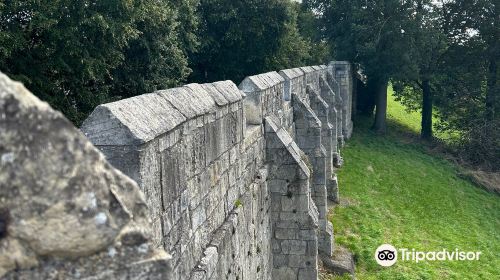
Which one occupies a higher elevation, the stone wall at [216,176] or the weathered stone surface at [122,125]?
the weathered stone surface at [122,125]

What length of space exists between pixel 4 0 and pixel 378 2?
2000cm

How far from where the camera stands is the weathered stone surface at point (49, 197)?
165 centimetres

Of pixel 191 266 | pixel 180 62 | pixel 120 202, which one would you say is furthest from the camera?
pixel 180 62

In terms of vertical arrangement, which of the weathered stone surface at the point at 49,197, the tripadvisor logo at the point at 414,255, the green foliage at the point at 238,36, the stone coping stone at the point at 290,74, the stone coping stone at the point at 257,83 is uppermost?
the green foliage at the point at 238,36

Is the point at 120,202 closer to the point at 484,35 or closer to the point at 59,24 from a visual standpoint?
the point at 59,24

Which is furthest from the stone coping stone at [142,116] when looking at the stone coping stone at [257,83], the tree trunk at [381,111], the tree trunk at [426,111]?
the tree trunk at [426,111]

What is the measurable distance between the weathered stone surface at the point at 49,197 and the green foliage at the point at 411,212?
979 cm

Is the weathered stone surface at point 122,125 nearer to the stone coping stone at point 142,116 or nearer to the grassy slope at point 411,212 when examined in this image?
the stone coping stone at point 142,116

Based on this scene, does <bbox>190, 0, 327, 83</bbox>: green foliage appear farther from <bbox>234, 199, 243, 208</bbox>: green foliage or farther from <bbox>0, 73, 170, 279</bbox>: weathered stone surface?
<bbox>0, 73, 170, 279</bbox>: weathered stone surface

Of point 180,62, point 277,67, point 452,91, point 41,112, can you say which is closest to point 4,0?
point 180,62

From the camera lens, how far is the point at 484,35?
23.9 meters

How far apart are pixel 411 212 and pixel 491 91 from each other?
11030 mm

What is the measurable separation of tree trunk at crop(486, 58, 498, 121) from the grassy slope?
149 inches

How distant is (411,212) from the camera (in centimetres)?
1585
